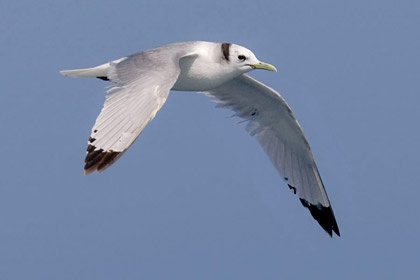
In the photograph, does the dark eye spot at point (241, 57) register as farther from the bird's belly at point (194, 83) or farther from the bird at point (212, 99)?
the bird's belly at point (194, 83)

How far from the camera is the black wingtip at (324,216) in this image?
7.69 meters

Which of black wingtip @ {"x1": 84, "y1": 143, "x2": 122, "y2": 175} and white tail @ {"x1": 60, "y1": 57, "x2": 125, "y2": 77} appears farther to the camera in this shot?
white tail @ {"x1": 60, "y1": 57, "x2": 125, "y2": 77}

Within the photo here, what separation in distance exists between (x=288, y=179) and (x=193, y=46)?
1.86 meters

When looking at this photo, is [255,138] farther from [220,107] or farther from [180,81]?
[180,81]

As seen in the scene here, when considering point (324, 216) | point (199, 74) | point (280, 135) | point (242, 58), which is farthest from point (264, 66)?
point (324, 216)

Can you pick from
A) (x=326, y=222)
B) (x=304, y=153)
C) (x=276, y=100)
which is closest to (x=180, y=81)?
(x=276, y=100)

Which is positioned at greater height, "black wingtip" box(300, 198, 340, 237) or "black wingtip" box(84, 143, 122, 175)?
"black wingtip" box(84, 143, 122, 175)

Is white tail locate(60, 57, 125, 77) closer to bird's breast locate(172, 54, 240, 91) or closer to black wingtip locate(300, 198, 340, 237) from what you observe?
bird's breast locate(172, 54, 240, 91)

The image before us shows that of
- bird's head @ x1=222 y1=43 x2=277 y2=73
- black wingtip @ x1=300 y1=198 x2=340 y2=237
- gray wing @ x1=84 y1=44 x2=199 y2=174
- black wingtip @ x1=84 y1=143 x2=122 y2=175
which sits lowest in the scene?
black wingtip @ x1=300 y1=198 x2=340 y2=237

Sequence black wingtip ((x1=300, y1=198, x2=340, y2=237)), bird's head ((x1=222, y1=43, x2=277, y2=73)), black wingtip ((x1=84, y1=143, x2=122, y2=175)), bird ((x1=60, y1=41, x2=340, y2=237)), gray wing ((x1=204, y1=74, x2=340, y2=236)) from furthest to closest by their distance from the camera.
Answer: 1. black wingtip ((x1=300, y1=198, x2=340, y2=237))
2. gray wing ((x1=204, y1=74, x2=340, y2=236))
3. bird's head ((x1=222, y1=43, x2=277, y2=73))
4. bird ((x1=60, y1=41, x2=340, y2=237))
5. black wingtip ((x1=84, y1=143, x2=122, y2=175))

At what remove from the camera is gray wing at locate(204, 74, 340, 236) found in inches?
285

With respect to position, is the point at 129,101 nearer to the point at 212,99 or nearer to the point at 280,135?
the point at 212,99

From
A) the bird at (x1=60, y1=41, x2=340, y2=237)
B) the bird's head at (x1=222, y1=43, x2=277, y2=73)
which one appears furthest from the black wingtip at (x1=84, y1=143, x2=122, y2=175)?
the bird's head at (x1=222, y1=43, x2=277, y2=73)

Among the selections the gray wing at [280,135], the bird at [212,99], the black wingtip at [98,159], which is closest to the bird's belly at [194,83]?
the bird at [212,99]
